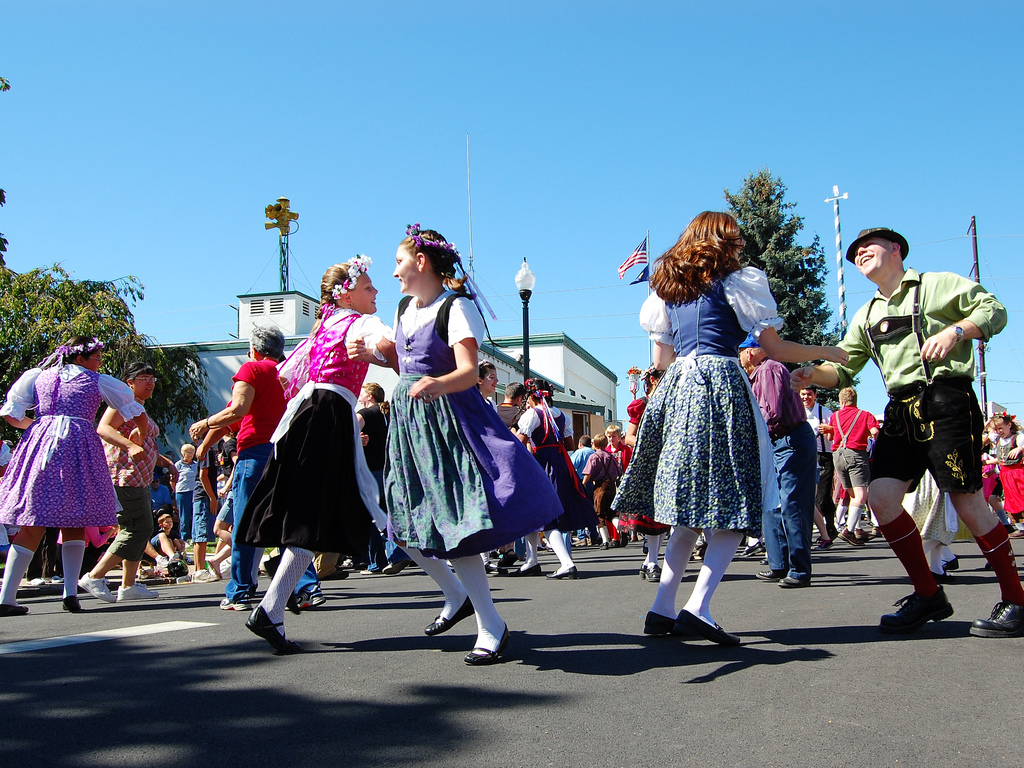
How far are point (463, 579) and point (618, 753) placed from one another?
1.42 m

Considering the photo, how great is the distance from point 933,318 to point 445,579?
2.62m

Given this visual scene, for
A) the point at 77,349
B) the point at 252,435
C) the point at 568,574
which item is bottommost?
the point at 568,574

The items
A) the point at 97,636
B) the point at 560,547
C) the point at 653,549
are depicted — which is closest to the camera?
the point at 97,636

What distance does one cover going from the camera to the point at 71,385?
19.9 feet

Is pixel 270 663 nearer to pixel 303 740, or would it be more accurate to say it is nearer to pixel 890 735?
pixel 303 740

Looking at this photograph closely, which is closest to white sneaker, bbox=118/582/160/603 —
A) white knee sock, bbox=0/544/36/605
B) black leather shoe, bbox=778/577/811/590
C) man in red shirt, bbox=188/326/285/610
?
white knee sock, bbox=0/544/36/605

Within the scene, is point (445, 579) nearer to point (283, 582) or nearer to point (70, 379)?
point (283, 582)

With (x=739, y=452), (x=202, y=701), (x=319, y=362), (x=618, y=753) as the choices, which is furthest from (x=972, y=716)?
(x=319, y=362)

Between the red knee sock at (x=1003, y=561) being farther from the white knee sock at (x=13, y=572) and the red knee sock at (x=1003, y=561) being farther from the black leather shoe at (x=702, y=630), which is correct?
the white knee sock at (x=13, y=572)

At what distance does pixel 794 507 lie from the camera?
6254 mm

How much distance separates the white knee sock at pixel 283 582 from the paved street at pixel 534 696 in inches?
8.0

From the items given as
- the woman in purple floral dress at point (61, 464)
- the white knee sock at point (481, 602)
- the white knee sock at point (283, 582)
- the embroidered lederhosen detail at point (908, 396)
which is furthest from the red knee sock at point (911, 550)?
the woman in purple floral dress at point (61, 464)

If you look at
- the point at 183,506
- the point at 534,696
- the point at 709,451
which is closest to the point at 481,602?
the point at 534,696

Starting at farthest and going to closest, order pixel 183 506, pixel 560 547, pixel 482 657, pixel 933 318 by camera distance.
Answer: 1. pixel 183 506
2. pixel 560 547
3. pixel 933 318
4. pixel 482 657
